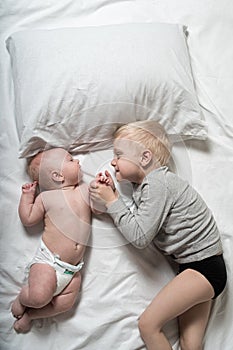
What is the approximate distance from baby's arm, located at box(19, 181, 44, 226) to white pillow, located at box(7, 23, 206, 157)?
101 mm

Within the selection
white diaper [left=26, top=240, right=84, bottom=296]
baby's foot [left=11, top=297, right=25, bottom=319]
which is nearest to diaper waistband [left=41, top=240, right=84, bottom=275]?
white diaper [left=26, top=240, right=84, bottom=296]

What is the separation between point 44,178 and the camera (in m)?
1.19

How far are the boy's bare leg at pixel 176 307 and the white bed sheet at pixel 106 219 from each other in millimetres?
33

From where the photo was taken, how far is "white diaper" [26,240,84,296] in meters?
1.13

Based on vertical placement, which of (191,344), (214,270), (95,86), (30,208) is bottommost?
(191,344)

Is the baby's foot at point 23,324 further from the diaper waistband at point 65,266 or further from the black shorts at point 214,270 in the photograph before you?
the black shorts at point 214,270

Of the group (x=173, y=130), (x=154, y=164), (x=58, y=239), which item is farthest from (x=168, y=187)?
(x=58, y=239)

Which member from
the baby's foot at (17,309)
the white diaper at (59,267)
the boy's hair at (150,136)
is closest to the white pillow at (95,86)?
the boy's hair at (150,136)

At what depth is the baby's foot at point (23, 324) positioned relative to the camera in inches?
44.6

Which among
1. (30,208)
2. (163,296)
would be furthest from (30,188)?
(163,296)

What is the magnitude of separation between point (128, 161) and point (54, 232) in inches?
9.6

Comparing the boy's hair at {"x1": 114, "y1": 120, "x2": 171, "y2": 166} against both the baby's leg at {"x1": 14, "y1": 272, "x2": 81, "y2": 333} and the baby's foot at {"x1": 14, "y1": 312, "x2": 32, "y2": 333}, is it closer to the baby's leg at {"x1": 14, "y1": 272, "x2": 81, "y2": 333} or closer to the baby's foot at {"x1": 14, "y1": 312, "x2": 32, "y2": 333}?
the baby's leg at {"x1": 14, "y1": 272, "x2": 81, "y2": 333}

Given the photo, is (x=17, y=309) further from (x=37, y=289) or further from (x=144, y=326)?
(x=144, y=326)

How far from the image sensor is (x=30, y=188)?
1200mm
